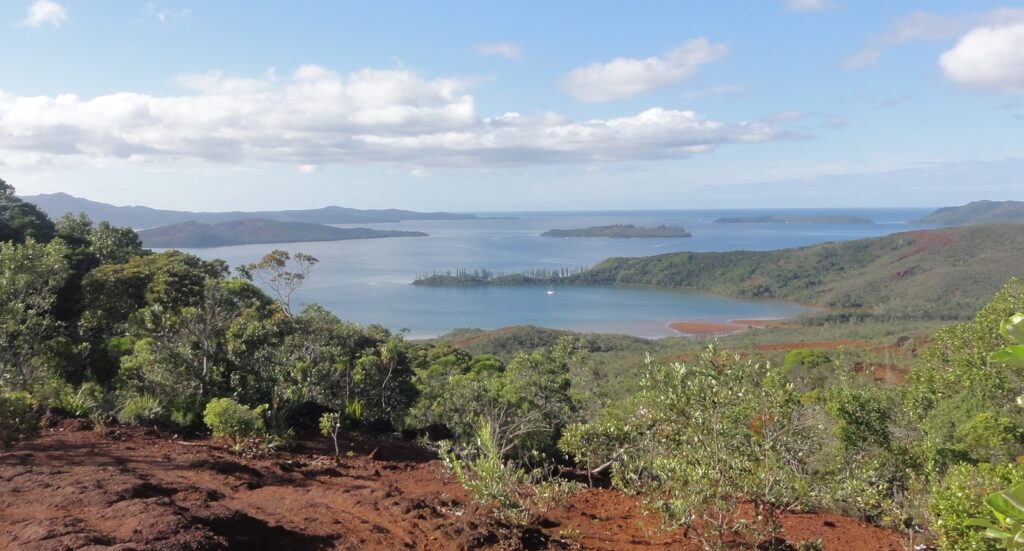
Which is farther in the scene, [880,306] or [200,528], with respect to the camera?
[880,306]

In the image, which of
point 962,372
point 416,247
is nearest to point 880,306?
point 962,372

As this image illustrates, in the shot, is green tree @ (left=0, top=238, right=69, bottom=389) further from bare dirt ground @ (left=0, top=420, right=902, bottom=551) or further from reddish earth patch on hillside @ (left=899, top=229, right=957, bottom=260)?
reddish earth patch on hillside @ (left=899, top=229, right=957, bottom=260)

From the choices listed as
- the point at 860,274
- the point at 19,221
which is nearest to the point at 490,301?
the point at 860,274

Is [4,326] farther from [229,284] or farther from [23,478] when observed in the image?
[229,284]

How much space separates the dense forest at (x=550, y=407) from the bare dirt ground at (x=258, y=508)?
31 centimetres

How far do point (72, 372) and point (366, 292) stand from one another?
72214mm

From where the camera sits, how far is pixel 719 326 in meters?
63.9

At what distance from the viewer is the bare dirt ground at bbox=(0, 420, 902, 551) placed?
4.43 m

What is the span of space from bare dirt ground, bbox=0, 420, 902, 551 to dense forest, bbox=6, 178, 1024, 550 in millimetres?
310

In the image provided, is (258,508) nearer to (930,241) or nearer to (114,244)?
(114,244)

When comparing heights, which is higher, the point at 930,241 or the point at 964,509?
the point at 930,241

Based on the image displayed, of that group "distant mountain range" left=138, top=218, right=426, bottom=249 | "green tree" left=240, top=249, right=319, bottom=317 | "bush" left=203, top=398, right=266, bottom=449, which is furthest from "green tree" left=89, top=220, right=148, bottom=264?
"distant mountain range" left=138, top=218, right=426, bottom=249

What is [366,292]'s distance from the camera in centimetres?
8250

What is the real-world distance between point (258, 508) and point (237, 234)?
160 m
